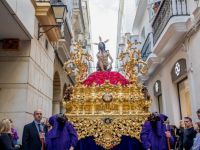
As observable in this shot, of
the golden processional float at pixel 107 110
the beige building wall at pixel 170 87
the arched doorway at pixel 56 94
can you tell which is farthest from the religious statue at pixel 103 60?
the arched doorway at pixel 56 94

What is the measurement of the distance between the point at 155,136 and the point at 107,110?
111 cm

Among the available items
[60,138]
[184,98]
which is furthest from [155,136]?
[184,98]

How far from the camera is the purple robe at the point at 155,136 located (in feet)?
17.1

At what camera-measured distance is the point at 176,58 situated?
11945 millimetres

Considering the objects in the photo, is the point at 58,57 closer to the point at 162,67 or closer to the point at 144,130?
the point at 162,67

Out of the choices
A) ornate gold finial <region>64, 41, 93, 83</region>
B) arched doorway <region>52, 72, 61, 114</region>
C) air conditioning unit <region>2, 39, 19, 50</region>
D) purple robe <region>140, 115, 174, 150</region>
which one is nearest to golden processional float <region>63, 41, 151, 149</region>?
ornate gold finial <region>64, 41, 93, 83</region>

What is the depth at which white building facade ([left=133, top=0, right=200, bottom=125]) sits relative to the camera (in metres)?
9.99

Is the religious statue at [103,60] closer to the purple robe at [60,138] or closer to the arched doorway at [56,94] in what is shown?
the purple robe at [60,138]

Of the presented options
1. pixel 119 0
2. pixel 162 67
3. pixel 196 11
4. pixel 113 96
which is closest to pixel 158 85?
pixel 162 67

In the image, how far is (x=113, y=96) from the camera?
6020mm

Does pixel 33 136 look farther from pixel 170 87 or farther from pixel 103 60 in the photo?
pixel 170 87

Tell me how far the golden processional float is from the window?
5544 millimetres

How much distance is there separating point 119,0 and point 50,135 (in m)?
33.8

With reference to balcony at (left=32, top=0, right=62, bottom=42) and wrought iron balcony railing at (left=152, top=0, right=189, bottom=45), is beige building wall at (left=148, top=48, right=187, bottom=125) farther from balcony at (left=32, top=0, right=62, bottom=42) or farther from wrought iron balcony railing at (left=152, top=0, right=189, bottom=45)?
balcony at (left=32, top=0, right=62, bottom=42)
